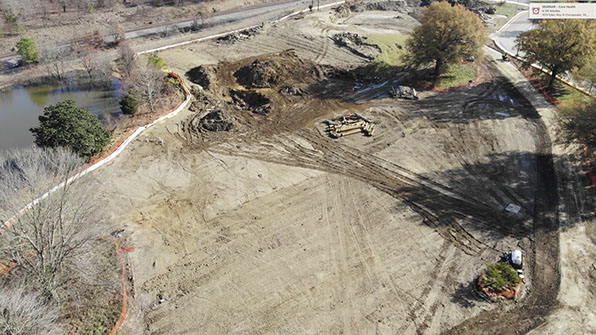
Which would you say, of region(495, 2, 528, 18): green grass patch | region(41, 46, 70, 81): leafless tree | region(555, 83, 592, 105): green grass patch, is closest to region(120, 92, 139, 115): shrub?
region(41, 46, 70, 81): leafless tree

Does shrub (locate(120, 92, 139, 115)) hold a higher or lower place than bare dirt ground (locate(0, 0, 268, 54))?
lower

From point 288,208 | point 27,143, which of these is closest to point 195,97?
point 27,143

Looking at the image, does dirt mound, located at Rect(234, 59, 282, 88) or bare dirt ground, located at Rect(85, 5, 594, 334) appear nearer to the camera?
bare dirt ground, located at Rect(85, 5, 594, 334)

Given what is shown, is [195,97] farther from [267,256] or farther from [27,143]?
[267,256]

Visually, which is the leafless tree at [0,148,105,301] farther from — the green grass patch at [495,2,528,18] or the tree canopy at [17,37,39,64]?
the green grass patch at [495,2,528,18]

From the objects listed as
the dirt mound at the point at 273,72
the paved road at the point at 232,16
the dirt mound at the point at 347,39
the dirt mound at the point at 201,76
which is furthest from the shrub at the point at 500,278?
the paved road at the point at 232,16

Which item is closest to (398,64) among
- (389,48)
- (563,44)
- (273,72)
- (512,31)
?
(389,48)
